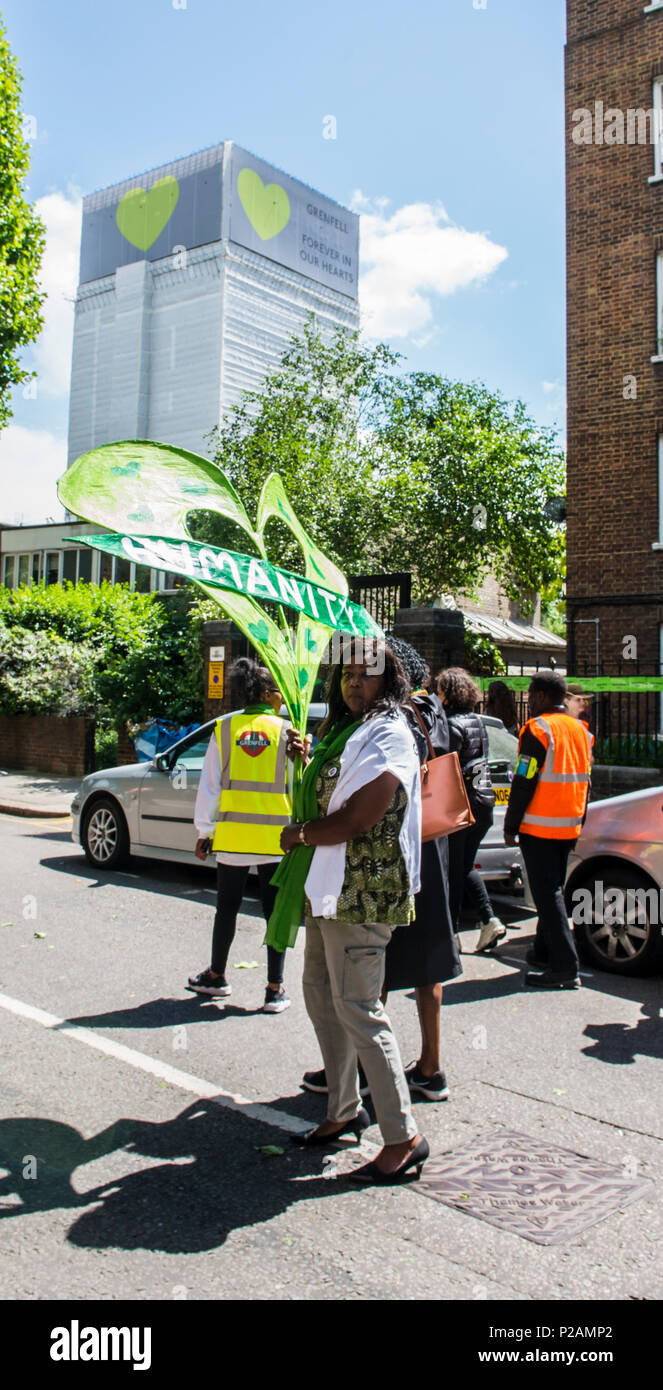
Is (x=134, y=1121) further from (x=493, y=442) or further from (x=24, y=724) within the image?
(x=493, y=442)

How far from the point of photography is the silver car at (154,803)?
873 cm

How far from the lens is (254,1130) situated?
4043mm

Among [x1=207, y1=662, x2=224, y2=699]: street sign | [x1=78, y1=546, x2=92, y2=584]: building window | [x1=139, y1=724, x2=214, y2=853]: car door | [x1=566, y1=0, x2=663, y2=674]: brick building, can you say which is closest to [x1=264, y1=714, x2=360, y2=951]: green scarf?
[x1=139, y1=724, x2=214, y2=853]: car door

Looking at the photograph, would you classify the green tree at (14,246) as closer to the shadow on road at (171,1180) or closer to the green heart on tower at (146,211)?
the shadow on road at (171,1180)

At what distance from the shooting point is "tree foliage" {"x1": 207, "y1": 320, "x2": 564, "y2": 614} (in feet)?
59.9

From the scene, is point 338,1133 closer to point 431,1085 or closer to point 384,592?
point 431,1085

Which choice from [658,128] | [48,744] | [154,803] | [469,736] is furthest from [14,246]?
[469,736]

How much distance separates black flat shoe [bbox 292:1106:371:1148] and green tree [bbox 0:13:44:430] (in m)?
17.6

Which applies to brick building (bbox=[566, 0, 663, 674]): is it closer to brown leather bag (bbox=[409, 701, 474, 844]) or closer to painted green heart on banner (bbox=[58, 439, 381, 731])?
brown leather bag (bbox=[409, 701, 474, 844])

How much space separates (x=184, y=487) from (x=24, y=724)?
16.8 m

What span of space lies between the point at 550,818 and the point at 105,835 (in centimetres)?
494

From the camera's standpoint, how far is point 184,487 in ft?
12.4

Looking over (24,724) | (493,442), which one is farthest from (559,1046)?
(493,442)
